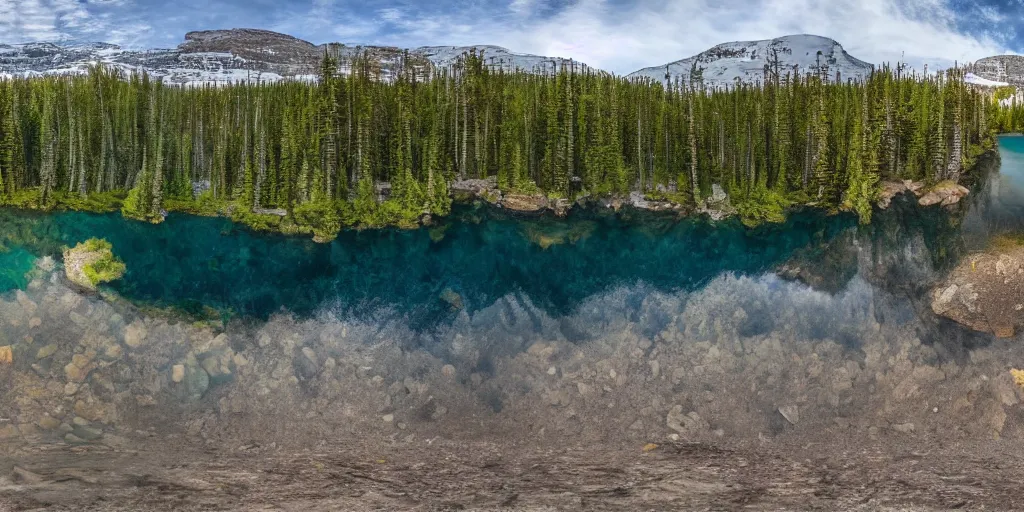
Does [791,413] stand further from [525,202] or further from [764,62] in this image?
[764,62]

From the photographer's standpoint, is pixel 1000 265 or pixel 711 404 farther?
pixel 1000 265

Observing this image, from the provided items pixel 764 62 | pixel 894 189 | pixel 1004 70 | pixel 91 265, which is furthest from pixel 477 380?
pixel 1004 70

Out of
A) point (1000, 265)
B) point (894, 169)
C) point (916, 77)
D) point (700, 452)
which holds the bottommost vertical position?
point (700, 452)

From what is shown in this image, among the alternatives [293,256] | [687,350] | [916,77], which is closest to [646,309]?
[687,350]

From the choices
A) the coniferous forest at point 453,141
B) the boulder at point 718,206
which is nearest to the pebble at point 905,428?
the coniferous forest at point 453,141

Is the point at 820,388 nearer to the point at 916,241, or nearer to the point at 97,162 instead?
the point at 916,241

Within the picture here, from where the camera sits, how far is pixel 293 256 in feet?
34.8

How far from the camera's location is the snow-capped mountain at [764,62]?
12.4 m

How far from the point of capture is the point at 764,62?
1365cm

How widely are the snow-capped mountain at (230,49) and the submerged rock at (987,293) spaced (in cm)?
798

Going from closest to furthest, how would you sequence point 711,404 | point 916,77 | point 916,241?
point 711,404, point 916,241, point 916,77

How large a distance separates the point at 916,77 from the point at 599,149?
19.8ft

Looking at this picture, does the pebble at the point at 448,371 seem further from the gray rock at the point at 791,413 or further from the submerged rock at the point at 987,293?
the submerged rock at the point at 987,293

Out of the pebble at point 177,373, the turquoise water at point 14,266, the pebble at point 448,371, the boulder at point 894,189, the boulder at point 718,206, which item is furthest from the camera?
the boulder at point 718,206
